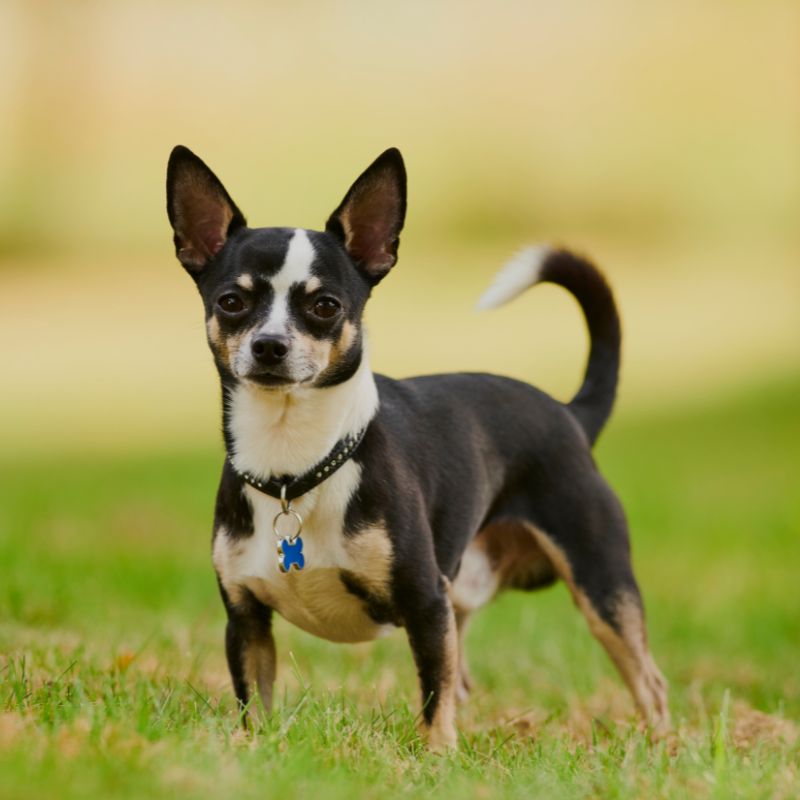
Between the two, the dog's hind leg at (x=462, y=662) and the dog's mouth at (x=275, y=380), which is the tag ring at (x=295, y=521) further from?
the dog's hind leg at (x=462, y=662)

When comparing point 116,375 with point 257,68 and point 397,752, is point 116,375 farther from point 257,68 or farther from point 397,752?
point 397,752

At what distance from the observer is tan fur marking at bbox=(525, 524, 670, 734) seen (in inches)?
192

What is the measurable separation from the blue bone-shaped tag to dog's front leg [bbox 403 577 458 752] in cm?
32

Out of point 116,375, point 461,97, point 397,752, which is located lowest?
point 116,375

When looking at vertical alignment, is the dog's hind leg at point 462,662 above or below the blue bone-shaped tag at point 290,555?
below

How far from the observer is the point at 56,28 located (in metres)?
25.9

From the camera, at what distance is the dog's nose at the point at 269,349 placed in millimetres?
3791

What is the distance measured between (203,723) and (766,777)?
138 centimetres

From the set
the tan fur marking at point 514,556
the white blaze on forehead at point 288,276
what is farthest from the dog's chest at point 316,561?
the tan fur marking at point 514,556

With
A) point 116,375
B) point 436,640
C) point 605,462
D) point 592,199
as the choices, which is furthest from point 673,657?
point 592,199

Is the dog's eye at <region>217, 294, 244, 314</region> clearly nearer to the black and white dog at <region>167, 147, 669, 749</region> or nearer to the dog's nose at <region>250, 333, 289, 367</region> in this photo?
the black and white dog at <region>167, 147, 669, 749</region>

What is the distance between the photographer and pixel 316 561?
398cm

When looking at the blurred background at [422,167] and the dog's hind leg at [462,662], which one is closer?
the dog's hind leg at [462,662]

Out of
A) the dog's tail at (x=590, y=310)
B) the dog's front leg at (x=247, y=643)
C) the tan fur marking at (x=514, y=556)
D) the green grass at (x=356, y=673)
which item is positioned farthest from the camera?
the dog's tail at (x=590, y=310)
